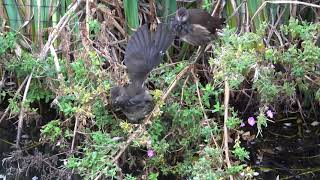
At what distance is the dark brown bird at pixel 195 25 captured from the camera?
4.17m

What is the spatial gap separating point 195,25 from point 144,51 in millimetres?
434

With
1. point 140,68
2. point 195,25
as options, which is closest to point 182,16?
point 195,25

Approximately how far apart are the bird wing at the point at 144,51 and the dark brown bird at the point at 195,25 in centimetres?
21

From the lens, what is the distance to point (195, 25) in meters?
4.17

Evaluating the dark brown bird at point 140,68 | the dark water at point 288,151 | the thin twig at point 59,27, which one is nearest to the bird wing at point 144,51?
the dark brown bird at point 140,68

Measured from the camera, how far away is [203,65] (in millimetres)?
4551

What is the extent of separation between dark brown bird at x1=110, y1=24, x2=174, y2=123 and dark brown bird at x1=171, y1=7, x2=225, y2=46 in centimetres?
15

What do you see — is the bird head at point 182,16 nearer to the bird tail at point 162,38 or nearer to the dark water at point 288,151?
the bird tail at point 162,38

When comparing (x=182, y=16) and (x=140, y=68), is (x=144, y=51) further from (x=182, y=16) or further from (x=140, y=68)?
(x=182, y=16)

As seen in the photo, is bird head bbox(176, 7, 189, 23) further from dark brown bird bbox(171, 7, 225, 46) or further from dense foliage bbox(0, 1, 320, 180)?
dense foliage bbox(0, 1, 320, 180)

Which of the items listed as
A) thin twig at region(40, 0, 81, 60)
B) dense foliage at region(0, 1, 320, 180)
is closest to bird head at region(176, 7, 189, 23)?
dense foliage at region(0, 1, 320, 180)

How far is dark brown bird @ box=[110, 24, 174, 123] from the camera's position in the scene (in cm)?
377

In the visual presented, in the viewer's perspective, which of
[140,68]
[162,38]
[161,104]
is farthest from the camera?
[162,38]

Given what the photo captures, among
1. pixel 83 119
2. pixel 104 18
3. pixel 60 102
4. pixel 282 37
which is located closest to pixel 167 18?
pixel 104 18
